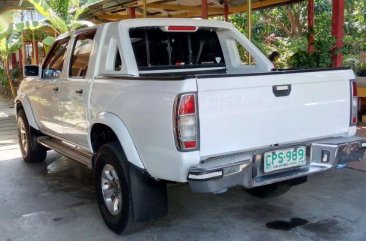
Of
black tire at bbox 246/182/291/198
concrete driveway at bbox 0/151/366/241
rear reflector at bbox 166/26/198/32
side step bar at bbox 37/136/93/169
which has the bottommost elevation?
concrete driveway at bbox 0/151/366/241

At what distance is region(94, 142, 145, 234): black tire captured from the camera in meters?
3.71

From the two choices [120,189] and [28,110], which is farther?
[28,110]

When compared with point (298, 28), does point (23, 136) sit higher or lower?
lower

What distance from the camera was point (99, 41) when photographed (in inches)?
173

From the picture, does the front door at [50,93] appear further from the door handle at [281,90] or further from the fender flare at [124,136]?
the door handle at [281,90]

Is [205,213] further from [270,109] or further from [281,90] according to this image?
[281,90]

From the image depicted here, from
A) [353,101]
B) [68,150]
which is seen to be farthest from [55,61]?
[353,101]

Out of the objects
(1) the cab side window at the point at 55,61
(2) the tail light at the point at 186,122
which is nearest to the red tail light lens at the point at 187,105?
(2) the tail light at the point at 186,122

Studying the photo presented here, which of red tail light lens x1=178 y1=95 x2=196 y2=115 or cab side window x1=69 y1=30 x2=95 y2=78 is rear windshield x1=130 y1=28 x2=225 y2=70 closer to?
cab side window x1=69 y1=30 x2=95 y2=78

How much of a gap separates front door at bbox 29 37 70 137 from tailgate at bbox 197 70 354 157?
2.52 metres

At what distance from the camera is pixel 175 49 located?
4855mm

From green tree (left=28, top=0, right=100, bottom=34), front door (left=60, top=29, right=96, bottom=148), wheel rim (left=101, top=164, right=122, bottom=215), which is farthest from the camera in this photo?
green tree (left=28, top=0, right=100, bottom=34)

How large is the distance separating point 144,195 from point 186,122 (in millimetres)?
852

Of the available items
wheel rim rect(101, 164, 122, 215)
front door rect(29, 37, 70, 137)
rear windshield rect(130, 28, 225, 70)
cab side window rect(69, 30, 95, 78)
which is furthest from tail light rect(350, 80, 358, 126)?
front door rect(29, 37, 70, 137)
